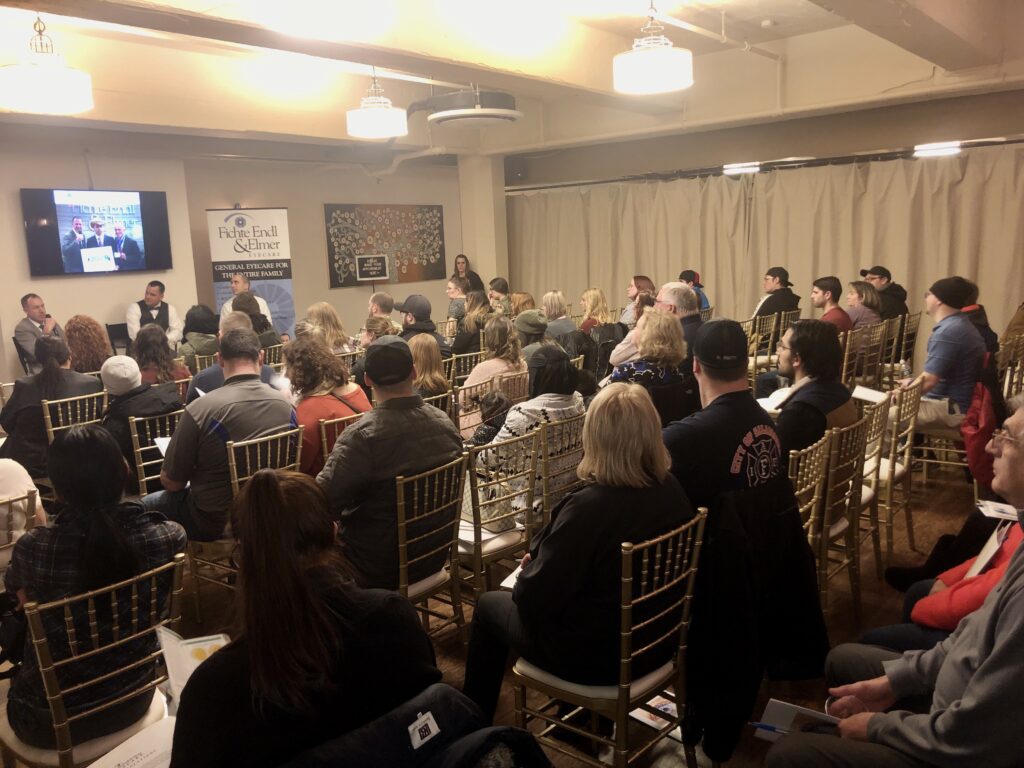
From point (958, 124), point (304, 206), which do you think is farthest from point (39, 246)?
point (958, 124)

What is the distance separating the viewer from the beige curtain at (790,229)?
6727mm

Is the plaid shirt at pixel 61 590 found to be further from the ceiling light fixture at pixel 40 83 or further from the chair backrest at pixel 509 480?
the ceiling light fixture at pixel 40 83

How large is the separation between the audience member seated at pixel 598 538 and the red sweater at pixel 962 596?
75 centimetres

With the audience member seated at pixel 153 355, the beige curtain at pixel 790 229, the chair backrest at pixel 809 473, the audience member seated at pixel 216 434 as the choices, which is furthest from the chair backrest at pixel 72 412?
the beige curtain at pixel 790 229

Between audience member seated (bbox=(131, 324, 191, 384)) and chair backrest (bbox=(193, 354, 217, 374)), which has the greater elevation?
audience member seated (bbox=(131, 324, 191, 384))

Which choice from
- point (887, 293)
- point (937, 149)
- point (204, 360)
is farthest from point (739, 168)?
point (204, 360)

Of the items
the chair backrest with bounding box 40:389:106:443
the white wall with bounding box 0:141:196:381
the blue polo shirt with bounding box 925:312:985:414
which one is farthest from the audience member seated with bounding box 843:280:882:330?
the white wall with bounding box 0:141:196:381

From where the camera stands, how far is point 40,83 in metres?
3.73

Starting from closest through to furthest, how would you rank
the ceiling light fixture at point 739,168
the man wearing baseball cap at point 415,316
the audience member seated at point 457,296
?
the man wearing baseball cap at point 415,316 → the audience member seated at point 457,296 → the ceiling light fixture at point 739,168

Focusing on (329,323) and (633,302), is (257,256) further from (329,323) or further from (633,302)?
(633,302)

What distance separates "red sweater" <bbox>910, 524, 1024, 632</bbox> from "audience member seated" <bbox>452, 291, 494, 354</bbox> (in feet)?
12.7

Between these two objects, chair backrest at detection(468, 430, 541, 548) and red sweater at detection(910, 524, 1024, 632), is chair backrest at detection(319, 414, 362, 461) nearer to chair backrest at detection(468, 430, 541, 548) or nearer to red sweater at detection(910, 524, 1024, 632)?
→ chair backrest at detection(468, 430, 541, 548)

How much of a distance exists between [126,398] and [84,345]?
131cm

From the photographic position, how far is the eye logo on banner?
7.98 m
